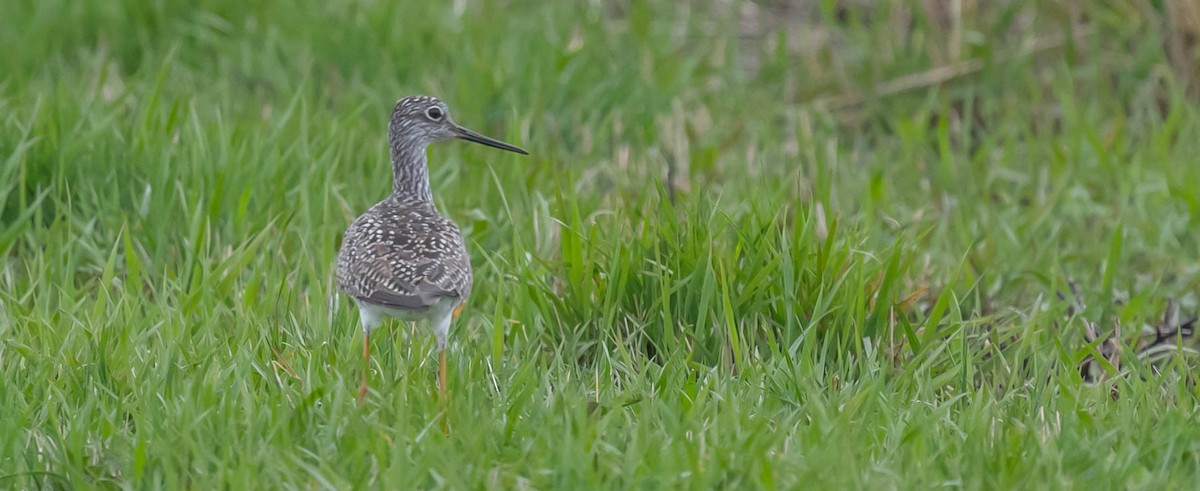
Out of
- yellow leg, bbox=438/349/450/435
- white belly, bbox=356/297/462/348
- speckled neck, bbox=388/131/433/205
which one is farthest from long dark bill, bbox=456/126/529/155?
yellow leg, bbox=438/349/450/435

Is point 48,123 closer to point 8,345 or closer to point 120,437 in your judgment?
point 8,345

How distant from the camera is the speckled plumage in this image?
15.8ft

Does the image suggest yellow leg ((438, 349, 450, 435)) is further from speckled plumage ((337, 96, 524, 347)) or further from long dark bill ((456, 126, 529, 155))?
long dark bill ((456, 126, 529, 155))

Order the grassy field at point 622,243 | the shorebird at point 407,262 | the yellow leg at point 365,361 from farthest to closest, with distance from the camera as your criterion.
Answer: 1. the shorebird at point 407,262
2. the yellow leg at point 365,361
3. the grassy field at point 622,243

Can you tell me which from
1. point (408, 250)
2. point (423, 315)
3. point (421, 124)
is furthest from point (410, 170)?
point (423, 315)

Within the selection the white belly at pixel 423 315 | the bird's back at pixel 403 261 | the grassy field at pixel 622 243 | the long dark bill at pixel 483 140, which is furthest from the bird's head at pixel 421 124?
the white belly at pixel 423 315

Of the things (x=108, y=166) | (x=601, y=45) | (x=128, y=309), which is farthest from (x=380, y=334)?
(x=601, y=45)

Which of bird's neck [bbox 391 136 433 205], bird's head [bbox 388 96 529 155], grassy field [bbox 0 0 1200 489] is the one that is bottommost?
grassy field [bbox 0 0 1200 489]

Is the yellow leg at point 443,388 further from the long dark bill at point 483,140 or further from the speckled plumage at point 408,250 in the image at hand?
the long dark bill at point 483,140

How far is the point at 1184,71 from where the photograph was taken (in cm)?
881

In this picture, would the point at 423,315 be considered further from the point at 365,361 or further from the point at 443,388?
the point at 443,388

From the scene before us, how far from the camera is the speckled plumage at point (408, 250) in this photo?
480 cm

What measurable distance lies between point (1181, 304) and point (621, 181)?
7.44ft

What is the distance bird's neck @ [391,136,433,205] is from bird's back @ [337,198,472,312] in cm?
31
